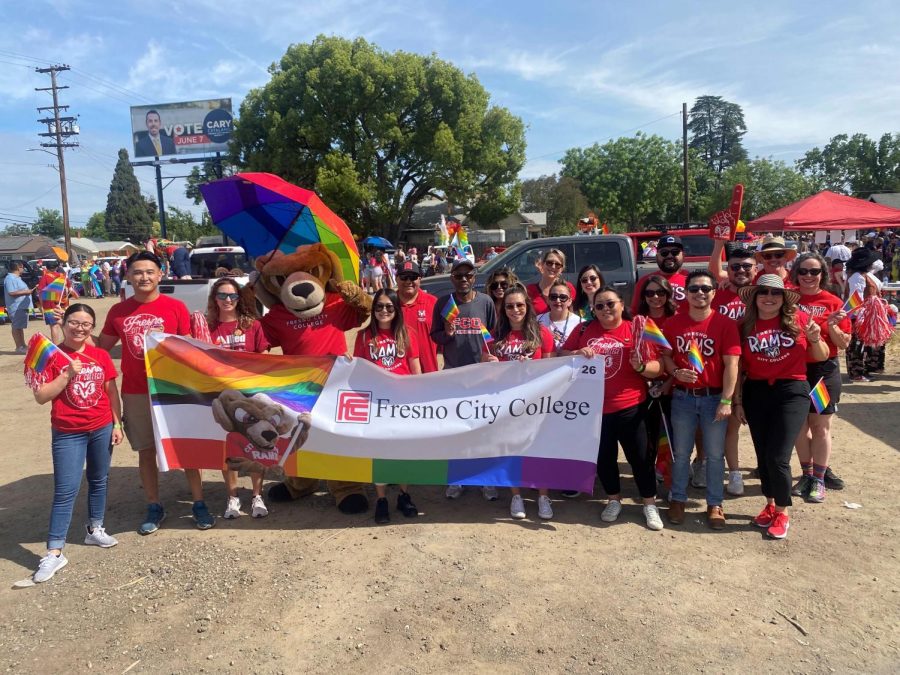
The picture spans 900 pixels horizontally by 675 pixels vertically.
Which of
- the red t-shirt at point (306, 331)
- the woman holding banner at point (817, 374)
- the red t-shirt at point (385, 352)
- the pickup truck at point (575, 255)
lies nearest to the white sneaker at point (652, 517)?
the woman holding banner at point (817, 374)

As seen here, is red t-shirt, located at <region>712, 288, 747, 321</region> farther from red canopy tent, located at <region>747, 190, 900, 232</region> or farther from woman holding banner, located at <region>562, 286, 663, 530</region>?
red canopy tent, located at <region>747, 190, 900, 232</region>

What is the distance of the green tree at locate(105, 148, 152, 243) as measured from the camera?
95.8 metres

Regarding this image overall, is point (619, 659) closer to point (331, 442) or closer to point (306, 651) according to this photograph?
point (306, 651)

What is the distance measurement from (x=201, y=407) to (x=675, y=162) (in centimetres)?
5049

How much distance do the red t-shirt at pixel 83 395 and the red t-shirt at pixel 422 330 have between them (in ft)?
6.73

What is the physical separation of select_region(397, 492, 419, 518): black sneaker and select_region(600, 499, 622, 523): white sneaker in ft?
4.45

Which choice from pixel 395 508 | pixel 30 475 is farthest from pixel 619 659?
pixel 30 475

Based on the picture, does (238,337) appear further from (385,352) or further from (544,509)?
(544,509)

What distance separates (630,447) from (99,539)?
3700 mm

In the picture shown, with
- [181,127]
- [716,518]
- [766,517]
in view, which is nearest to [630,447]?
[716,518]

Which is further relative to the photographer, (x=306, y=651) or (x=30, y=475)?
(x=30, y=475)

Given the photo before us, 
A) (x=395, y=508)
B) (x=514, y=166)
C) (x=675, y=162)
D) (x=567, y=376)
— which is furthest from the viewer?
(x=675, y=162)

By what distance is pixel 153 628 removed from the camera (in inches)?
126

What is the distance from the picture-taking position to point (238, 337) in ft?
15.2
